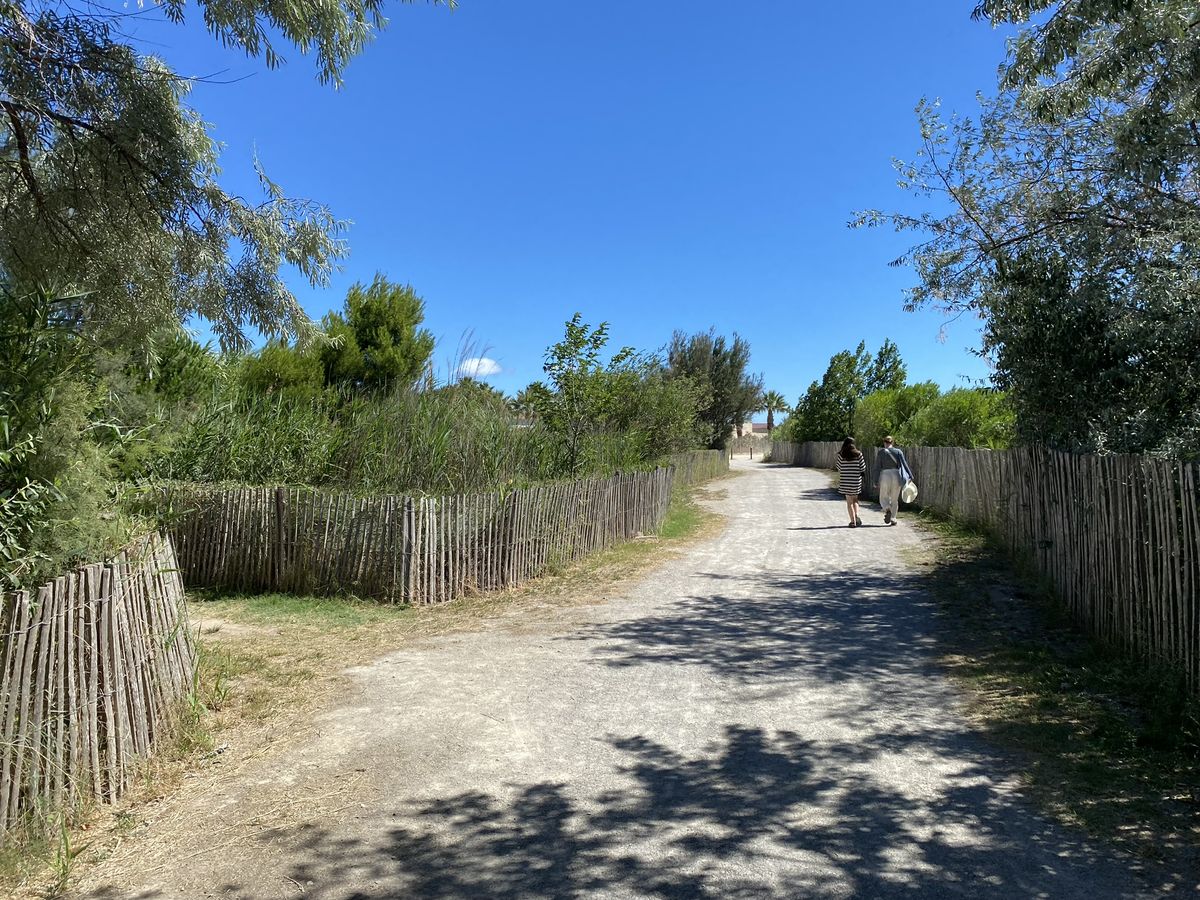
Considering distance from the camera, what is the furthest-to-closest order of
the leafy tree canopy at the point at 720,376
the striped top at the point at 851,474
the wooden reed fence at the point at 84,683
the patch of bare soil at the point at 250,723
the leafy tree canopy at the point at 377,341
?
1. the leafy tree canopy at the point at 720,376
2. the leafy tree canopy at the point at 377,341
3. the striped top at the point at 851,474
4. the patch of bare soil at the point at 250,723
5. the wooden reed fence at the point at 84,683

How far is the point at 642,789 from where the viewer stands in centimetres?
410

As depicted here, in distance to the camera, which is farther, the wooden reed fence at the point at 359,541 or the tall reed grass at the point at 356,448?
the tall reed grass at the point at 356,448

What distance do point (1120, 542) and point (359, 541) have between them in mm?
7447

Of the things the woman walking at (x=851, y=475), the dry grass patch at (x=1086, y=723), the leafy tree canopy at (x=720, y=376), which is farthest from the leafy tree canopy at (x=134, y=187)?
the leafy tree canopy at (x=720, y=376)

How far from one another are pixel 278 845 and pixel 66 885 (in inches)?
32.8

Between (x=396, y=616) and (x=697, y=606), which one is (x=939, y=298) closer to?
(x=697, y=606)

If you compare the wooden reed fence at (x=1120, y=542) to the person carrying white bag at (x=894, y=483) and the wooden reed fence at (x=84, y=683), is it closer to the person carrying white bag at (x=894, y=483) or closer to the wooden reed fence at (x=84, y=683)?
the person carrying white bag at (x=894, y=483)

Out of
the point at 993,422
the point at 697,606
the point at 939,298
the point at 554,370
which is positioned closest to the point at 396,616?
the point at 697,606

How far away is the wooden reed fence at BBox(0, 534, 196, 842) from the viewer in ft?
11.2

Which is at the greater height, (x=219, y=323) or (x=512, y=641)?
(x=219, y=323)

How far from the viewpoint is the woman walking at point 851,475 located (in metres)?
15.4

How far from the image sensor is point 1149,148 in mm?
6906

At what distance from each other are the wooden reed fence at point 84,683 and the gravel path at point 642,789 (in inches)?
24.9

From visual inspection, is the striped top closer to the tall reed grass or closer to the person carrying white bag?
the person carrying white bag
